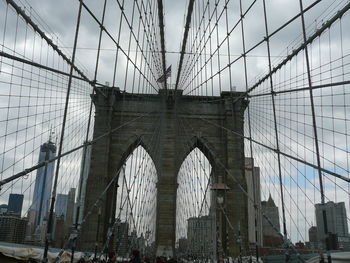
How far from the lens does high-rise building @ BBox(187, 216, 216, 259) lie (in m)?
20.9

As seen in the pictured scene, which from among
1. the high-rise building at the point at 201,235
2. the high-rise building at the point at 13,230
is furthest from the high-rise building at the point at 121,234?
the high-rise building at the point at 201,235

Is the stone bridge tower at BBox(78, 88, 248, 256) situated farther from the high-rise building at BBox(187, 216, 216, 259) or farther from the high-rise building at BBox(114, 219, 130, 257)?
the high-rise building at BBox(114, 219, 130, 257)

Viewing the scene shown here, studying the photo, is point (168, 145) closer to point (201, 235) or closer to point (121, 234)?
point (201, 235)

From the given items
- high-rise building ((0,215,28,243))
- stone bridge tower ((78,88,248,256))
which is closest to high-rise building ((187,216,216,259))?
stone bridge tower ((78,88,248,256))

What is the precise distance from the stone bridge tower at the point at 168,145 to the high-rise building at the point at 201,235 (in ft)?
3.07

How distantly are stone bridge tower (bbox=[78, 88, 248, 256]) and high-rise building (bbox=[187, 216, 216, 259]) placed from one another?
0.94m

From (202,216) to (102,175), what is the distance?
19.2ft

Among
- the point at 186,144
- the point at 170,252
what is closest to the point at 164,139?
the point at 186,144

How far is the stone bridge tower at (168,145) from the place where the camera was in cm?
2098

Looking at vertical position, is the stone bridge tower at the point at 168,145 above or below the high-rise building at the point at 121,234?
above

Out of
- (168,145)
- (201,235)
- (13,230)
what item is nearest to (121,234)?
(13,230)

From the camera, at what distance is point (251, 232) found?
26.7 meters

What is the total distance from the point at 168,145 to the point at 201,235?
5.32m

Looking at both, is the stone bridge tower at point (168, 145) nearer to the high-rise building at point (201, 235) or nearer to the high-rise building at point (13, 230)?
the high-rise building at point (201, 235)
